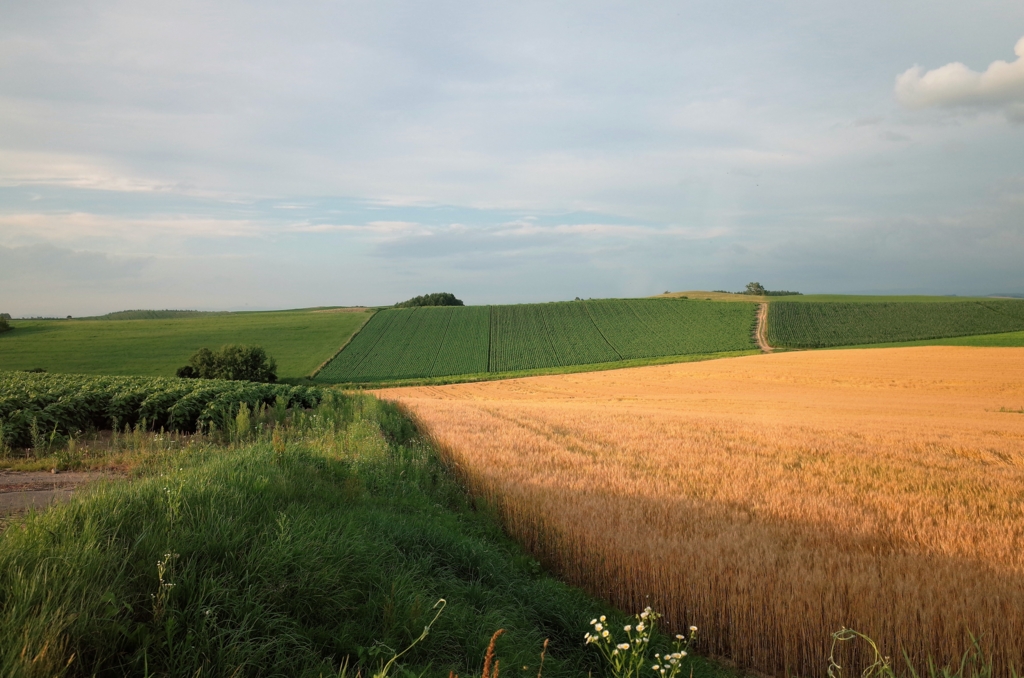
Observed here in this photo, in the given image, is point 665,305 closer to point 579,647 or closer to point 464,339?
point 464,339

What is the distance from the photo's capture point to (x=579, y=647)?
17.2 ft

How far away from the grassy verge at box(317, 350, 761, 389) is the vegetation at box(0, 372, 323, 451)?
36.0m

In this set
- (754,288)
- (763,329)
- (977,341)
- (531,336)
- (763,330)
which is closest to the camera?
(977,341)

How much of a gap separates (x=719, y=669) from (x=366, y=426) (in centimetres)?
938

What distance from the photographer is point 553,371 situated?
59750 millimetres

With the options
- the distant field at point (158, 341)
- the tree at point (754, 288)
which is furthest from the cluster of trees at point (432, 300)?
the tree at point (754, 288)

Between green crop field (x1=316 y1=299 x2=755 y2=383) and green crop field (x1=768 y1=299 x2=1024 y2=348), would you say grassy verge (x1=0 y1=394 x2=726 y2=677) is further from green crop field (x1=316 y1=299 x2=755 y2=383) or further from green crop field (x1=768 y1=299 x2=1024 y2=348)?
green crop field (x1=768 y1=299 x2=1024 y2=348)

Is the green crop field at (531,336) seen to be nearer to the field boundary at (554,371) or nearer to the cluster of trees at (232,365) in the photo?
the field boundary at (554,371)

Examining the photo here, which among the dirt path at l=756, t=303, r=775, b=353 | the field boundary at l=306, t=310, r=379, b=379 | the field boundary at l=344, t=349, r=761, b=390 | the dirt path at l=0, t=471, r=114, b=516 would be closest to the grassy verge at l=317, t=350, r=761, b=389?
the field boundary at l=344, t=349, r=761, b=390

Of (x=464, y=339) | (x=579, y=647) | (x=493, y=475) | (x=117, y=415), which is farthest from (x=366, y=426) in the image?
(x=464, y=339)

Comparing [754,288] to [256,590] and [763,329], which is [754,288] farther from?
[256,590]

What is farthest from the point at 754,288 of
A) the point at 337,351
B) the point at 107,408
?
Answer: the point at 107,408

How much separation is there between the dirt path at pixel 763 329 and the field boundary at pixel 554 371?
2.40 meters

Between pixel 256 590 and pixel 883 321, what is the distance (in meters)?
90.2
